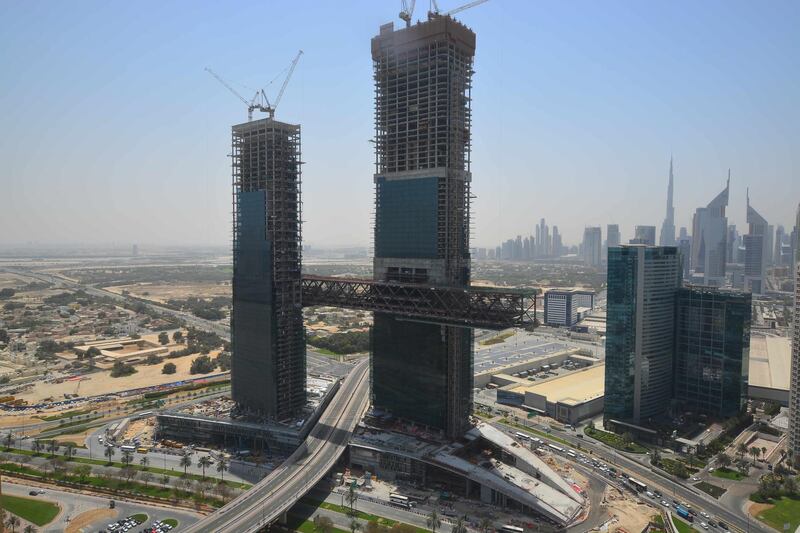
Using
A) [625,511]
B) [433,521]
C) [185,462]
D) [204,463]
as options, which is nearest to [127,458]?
[185,462]

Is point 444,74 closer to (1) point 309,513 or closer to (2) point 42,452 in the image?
(1) point 309,513

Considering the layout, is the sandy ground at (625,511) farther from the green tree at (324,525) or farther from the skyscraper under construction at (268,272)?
the skyscraper under construction at (268,272)

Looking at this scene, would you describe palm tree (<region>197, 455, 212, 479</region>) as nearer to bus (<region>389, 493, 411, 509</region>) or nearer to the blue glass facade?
bus (<region>389, 493, 411, 509</region>)

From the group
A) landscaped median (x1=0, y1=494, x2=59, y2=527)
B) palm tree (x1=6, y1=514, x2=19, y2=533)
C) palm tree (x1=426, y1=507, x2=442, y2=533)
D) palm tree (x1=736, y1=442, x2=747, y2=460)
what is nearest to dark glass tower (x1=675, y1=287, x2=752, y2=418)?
palm tree (x1=736, y1=442, x2=747, y2=460)

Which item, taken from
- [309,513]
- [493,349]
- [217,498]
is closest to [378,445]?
[309,513]

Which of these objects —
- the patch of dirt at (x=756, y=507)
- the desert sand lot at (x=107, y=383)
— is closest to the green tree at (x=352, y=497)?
the patch of dirt at (x=756, y=507)

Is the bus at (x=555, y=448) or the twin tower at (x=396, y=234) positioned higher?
the twin tower at (x=396, y=234)

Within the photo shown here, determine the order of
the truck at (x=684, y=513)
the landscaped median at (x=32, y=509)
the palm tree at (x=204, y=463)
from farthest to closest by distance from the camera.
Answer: the palm tree at (x=204, y=463), the truck at (x=684, y=513), the landscaped median at (x=32, y=509)
